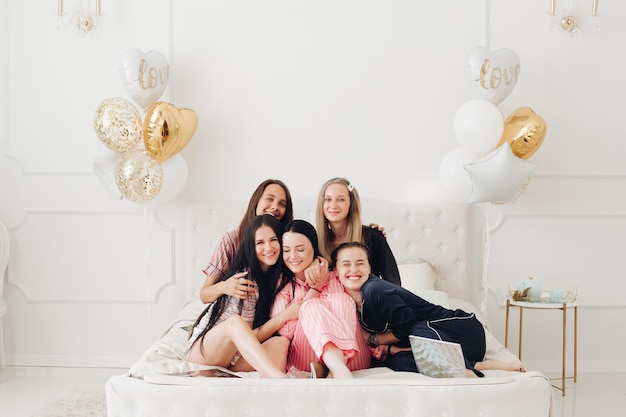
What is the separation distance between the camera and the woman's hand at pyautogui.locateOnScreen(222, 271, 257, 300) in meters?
2.87

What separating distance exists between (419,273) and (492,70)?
3.81 feet

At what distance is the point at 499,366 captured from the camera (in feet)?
9.12

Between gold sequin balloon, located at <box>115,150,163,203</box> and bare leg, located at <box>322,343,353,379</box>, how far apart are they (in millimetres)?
1580

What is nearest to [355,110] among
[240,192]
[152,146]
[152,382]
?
[240,192]

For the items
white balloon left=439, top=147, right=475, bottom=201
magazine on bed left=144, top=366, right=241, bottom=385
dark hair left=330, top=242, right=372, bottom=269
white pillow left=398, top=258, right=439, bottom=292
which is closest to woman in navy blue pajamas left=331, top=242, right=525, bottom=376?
dark hair left=330, top=242, right=372, bottom=269

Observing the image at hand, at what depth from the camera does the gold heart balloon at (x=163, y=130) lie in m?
3.76

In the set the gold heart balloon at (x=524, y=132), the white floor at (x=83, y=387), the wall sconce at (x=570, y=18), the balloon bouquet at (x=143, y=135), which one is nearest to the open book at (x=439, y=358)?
the white floor at (x=83, y=387)

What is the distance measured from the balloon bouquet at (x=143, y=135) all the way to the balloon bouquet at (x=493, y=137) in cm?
153

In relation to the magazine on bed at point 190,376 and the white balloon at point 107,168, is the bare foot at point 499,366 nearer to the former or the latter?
the magazine on bed at point 190,376

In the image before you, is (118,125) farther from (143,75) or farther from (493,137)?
(493,137)

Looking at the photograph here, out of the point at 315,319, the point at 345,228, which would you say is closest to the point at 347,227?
the point at 345,228

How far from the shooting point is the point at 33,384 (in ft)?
13.0

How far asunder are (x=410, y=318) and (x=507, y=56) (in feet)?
5.60

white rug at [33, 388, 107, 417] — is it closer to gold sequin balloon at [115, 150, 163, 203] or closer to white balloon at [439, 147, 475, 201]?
gold sequin balloon at [115, 150, 163, 203]
